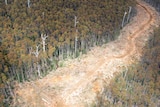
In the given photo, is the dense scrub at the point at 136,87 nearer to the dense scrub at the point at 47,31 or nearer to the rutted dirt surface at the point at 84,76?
the rutted dirt surface at the point at 84,76

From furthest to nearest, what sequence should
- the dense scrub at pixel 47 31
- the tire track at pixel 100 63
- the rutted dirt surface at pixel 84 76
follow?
the dense scrub at pixel 47 31
the tire track at pixel 100 63
the rutted dirt surface at pixel 84 76

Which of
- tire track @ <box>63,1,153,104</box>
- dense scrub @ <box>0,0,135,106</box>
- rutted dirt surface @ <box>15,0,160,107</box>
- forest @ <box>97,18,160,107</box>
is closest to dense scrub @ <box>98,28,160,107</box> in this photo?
forest @ <box>97,18,160,107</box>

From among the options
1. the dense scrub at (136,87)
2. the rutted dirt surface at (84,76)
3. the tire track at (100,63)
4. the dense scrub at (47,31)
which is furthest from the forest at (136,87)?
the dense scrub at (47,31)

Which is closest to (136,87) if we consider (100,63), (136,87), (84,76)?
(136,87)

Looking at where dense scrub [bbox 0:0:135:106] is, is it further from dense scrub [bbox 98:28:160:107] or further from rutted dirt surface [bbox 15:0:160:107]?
dense scrub [bbox 98:28:160:107]

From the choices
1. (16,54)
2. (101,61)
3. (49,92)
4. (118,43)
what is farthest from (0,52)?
(118,43)
